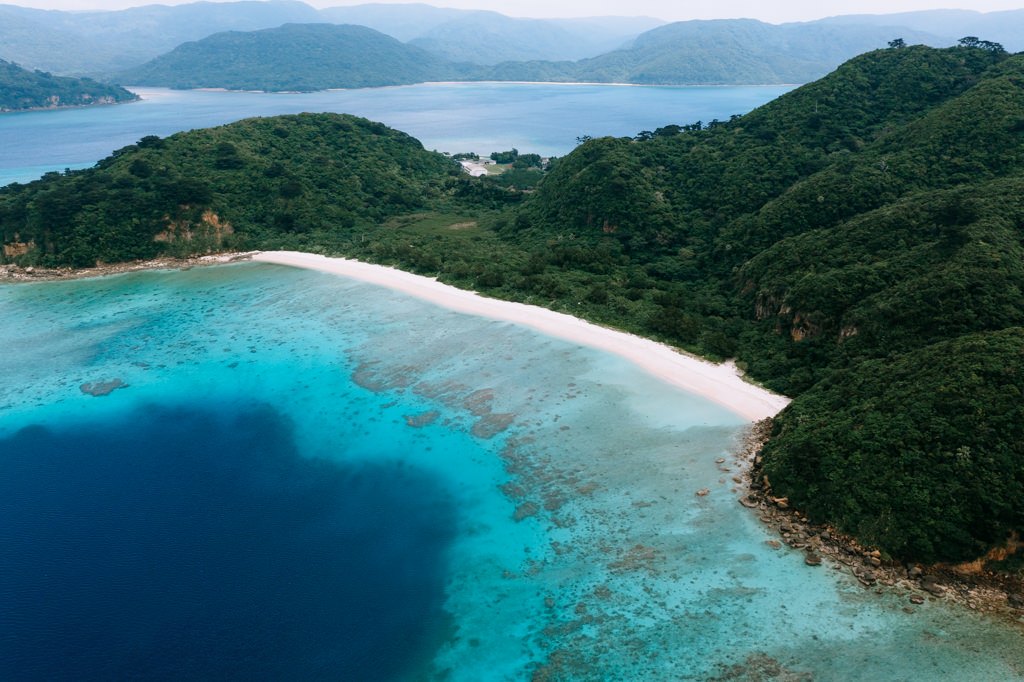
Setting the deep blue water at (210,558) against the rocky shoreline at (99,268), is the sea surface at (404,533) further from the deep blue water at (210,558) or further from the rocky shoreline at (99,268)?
the rocky shoreline at (99,268)

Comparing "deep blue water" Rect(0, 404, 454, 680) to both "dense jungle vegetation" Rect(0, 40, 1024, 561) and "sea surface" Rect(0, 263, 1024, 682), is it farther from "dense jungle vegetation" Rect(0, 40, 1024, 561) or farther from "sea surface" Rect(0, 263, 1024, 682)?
"dense jungle vegetation" Rect(0, 40, 1024, 561)

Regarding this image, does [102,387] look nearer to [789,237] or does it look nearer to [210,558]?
[210,558]

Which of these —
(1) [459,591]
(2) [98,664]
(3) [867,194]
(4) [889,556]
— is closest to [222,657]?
(2) [98,664]

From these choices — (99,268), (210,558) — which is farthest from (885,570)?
(99,268)

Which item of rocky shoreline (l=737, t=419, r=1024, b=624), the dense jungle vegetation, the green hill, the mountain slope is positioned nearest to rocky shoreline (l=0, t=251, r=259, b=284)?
the green hill

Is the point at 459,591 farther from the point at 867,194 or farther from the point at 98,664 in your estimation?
the point at 867,194

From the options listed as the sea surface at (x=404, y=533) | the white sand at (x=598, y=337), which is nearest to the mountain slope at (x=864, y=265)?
the white sand at (x=598, y=337)

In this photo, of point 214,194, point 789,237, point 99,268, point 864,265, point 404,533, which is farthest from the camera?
point 214,194
